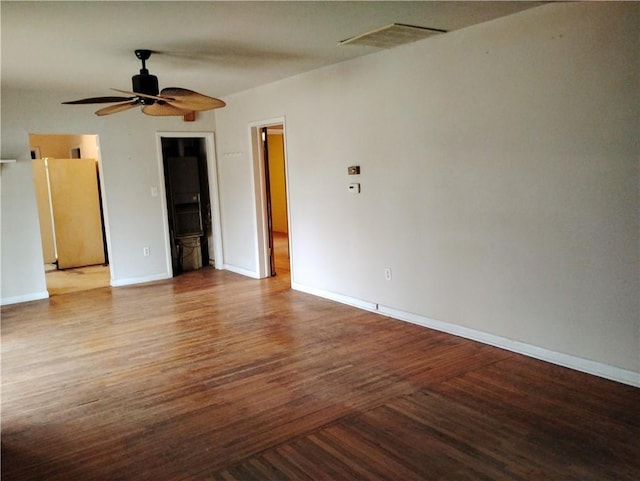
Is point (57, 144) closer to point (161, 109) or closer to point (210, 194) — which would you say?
point (210, 194)

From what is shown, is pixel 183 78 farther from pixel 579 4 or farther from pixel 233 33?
pixel 579 4

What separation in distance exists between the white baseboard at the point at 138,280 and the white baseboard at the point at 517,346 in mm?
2864

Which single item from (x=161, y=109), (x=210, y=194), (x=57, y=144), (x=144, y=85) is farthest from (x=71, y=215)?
(x=144, y=85)

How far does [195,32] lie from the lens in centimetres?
339

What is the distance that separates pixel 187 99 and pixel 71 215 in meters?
5.04

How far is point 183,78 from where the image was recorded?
5.04 m

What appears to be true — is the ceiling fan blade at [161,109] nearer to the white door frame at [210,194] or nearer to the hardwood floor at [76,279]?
the white door frame at [210,194]

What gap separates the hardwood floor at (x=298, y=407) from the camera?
238 cm

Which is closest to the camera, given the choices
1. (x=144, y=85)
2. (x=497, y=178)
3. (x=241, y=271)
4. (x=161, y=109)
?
(x=497, y=178)

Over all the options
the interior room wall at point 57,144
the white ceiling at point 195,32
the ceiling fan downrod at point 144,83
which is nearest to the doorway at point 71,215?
the interior room wall at point 57,144

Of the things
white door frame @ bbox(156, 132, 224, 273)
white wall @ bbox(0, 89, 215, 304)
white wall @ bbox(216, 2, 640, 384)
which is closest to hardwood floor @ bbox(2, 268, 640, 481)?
white wall @ bbox(216, 2, 640, 384)

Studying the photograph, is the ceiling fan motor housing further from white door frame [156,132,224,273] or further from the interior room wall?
the interior room wall

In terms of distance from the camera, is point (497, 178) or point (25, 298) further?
point (25, 298)

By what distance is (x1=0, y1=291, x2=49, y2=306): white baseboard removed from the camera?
564 cm
